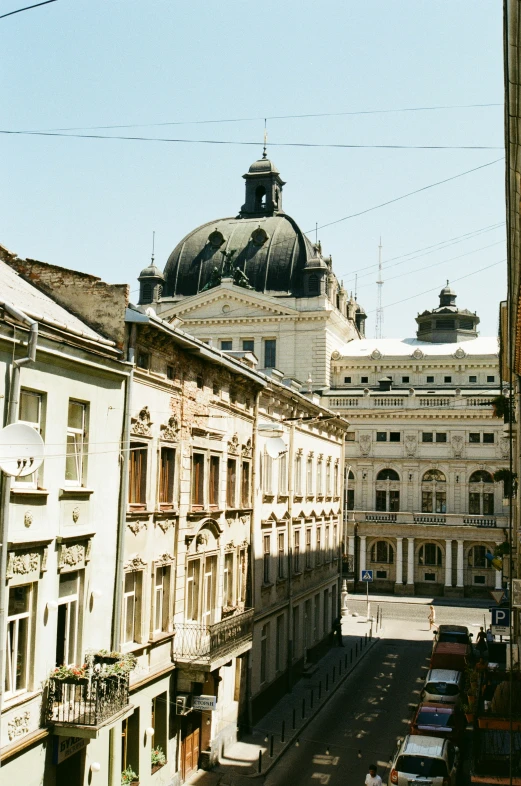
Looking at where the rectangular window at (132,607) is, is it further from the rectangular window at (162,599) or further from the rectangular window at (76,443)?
the rectangular window at (76,443)

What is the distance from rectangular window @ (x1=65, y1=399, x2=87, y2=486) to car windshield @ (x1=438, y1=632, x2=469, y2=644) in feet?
87.5

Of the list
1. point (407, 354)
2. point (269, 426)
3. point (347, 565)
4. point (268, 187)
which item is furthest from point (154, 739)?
point (268, 187)

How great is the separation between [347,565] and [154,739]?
51.4m

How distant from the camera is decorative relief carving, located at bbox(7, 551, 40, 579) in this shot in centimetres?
1495

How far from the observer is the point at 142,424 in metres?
20.6

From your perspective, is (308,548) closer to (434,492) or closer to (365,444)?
Result: (434,492)

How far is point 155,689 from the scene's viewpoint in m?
21.1

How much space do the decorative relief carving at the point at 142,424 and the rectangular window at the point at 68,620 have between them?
395cm

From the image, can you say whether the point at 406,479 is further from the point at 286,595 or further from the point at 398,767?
the point at 398,767

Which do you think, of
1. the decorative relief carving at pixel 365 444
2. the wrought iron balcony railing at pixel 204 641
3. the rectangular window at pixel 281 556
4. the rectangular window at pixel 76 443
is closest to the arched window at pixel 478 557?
the decorative relief carving at pixel 365 444

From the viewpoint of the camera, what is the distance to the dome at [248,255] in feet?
246

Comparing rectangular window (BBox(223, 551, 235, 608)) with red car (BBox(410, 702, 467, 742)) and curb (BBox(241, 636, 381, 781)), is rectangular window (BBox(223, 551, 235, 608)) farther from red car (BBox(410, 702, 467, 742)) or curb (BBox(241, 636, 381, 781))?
red car (BBox(410, 702, 467, 742))

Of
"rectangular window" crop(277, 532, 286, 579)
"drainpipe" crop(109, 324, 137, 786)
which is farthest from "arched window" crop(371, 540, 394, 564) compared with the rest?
"drainpipe" crop(109, 324, 137, 786)

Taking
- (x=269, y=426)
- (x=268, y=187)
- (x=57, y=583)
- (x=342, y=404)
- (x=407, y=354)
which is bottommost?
(x=57, y=583)
